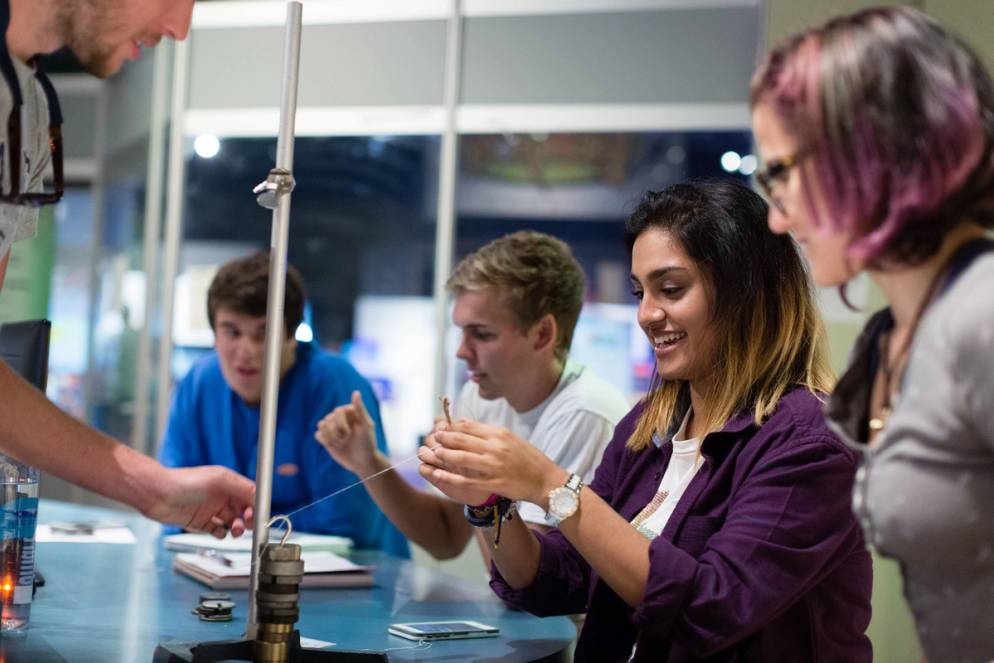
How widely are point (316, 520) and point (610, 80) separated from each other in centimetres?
289

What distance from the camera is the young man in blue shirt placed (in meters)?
3.06

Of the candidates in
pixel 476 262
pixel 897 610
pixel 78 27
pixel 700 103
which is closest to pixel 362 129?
pixel 700 103

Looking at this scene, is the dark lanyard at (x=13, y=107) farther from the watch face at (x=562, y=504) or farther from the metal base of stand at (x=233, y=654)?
the watch face at (x=562, y=504)

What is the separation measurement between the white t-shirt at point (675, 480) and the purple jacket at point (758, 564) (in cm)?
6

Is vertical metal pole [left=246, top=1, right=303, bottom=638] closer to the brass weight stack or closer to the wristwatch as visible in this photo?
the brass weight stack

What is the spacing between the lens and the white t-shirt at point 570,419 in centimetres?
250

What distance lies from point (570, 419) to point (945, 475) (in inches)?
59.1

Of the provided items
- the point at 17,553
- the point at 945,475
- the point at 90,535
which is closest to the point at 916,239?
the point at 945,475

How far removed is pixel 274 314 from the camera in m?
1.52

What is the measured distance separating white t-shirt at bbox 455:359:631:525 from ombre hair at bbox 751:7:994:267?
4.60 ft

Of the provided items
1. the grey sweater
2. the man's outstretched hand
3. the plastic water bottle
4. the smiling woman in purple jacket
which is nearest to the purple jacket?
the smiling woman in purple jacket

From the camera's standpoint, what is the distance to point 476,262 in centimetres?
273

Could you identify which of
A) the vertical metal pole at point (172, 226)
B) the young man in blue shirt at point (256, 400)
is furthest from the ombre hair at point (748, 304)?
the vertical metal pole at point (172, 226)

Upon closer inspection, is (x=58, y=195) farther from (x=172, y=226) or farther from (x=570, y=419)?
(x=172, y=226)
